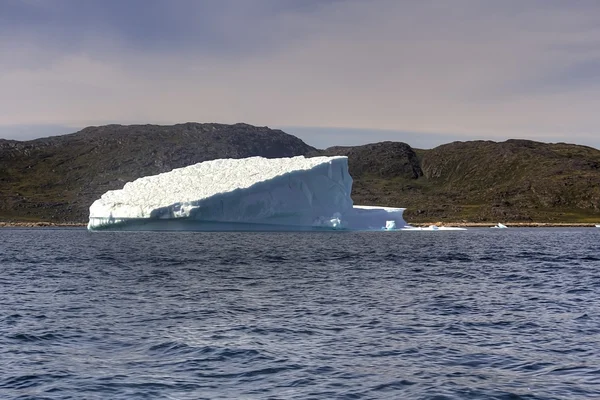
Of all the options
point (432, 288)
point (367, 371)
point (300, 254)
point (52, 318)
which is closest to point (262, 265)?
point (300, 254)

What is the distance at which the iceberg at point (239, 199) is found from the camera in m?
71.9

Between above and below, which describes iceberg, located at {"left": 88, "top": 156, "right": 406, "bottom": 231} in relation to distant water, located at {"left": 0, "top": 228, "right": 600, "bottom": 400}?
above

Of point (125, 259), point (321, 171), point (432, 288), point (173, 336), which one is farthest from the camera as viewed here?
point (321, 171)

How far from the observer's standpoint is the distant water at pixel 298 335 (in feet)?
40.7

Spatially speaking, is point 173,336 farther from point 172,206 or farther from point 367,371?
point 172,206

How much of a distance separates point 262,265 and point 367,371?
24.9m

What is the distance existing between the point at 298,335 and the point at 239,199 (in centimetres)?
5622

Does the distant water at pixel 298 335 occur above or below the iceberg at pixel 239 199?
below

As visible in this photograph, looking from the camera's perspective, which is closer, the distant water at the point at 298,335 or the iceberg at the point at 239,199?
the distant water at the point at 298,335

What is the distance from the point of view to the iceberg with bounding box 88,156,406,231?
71.9 metres

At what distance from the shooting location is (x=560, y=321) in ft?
63.5

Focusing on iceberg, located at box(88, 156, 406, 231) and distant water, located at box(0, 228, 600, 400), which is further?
iceberg, located at box(88, 156, 406, 231)

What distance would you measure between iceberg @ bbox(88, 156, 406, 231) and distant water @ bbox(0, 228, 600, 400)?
1513 inches

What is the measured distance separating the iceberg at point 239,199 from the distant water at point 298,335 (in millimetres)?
38433
